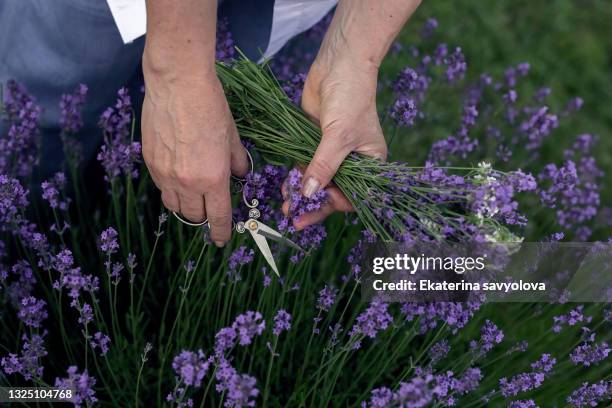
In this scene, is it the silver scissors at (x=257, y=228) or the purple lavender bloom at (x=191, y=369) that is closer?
the purple lavender bloom at (x=191, y=369)

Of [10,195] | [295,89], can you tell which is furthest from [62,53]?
[295,89]

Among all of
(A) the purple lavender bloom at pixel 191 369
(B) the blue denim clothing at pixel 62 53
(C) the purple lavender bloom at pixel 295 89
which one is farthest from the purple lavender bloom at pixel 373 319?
(B) the blue denim clothing at pixel 62 53

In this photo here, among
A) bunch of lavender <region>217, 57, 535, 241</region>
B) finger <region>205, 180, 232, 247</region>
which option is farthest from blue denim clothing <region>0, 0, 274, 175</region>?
finger <region>205, 180, 232, 247</region>

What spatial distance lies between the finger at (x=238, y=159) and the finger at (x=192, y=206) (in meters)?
0.15

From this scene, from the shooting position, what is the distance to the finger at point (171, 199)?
1674 mm

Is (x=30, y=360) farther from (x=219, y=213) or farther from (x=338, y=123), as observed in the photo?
(x=338, y=123)

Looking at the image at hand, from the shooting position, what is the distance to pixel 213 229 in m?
1.68

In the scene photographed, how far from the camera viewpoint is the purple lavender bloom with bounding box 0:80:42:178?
6.31ft

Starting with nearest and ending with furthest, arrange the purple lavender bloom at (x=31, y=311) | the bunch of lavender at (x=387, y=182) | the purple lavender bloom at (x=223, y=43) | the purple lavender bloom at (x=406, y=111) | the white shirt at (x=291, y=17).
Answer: the bunch of lavender at (x=387, y=182)
the purple lavender bloom at (x=31, y=311)
the purple lavender bloom at (x=406, y=111)
the purple lavender bloom at (x=223, y=43)
the white shirt at (x=291, y=17)

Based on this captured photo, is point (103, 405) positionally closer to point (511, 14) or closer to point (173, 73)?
point (173, 73)

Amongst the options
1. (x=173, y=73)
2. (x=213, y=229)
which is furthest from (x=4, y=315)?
(x=173, y=73)

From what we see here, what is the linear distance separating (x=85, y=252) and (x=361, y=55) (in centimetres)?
127

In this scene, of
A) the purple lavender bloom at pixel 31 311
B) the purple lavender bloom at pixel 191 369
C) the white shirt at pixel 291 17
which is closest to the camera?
the purple lavender bloom at pixel 191 369

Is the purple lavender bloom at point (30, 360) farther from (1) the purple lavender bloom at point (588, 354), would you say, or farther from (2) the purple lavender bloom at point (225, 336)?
(1) the purple lavender bloom at point (588, 354)
